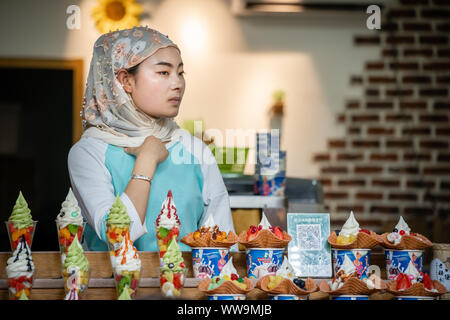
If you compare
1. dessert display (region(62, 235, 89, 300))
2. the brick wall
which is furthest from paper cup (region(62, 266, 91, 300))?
the brick wall

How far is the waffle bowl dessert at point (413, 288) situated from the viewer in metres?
1.37

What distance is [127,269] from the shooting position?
1.38 metres

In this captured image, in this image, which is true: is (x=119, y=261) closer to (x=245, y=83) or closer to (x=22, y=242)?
(x=22, y=242)

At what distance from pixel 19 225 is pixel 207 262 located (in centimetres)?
46

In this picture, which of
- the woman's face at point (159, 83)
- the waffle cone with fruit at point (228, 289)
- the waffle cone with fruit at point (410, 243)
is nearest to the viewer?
the waffle cone with fruit at point (228, 289)

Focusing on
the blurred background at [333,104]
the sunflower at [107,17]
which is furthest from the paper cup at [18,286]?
the blurred background at [333,104]

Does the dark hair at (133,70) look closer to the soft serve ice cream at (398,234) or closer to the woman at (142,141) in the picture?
the woman at (142,141)

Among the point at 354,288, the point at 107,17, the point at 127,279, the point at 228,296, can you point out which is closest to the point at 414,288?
the point at 354,288

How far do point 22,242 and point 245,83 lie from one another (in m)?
2.67

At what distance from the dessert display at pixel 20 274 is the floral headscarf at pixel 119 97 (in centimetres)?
54

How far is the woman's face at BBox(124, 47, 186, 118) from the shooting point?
185 cm

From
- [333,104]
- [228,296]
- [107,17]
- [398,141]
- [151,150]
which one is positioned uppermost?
[107,17]

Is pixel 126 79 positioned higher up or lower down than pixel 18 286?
higher up

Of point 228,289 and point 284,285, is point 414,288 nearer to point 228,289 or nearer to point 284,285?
point 284,285
